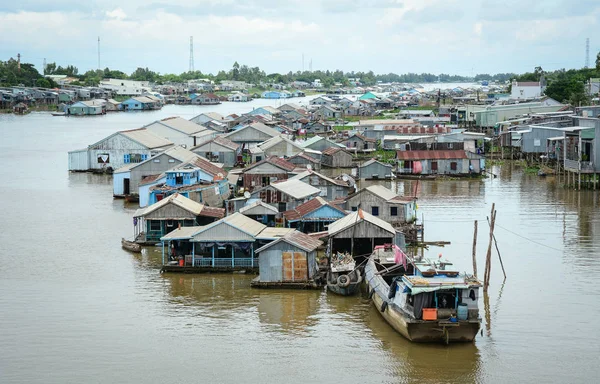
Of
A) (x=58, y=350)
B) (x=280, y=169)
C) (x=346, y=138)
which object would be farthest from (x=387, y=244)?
(x=346, y=138)

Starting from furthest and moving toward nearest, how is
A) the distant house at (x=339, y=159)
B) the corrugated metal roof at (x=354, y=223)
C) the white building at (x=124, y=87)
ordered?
the white building at (x=124, y=87) < the distant house at (x=339, y=159) < the corrugated metal roof at (x=354, y=223)

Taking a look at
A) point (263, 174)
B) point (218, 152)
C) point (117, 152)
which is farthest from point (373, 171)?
point (117, 152)

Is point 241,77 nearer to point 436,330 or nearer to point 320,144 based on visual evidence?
point 320,144

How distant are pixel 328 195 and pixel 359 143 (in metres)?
18.2

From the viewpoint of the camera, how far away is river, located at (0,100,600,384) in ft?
44.0

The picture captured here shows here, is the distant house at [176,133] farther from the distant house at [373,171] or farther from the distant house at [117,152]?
the distant house at [373,171]

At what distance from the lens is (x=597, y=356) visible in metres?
13.8

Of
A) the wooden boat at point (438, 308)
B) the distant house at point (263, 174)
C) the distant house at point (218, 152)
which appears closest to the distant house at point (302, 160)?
the distant house at point (218, 152)

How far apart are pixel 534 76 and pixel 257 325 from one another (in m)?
72.2

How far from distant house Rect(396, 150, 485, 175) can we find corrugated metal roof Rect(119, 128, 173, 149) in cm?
1081

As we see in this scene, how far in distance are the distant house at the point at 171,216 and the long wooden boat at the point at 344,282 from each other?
5344mm

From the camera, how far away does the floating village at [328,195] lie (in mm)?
15531

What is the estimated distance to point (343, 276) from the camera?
1692cm

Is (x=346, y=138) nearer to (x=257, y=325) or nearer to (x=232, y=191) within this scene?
(x=232, y=191)
